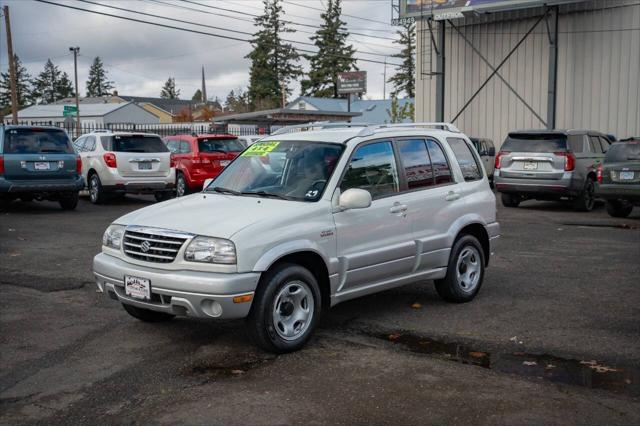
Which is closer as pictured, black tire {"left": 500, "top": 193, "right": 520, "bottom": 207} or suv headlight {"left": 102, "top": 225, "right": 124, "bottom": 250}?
suv headlight {"left": 102, "top": 225, "right": 124, "bottom": 250}

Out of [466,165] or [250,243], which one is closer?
[250,243]

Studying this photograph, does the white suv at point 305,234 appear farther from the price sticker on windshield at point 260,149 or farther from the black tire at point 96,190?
the black tire at point 96,190

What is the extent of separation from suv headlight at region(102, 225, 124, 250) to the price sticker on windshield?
5.08ft

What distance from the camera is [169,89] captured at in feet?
491

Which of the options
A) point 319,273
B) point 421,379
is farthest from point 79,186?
point 421,379

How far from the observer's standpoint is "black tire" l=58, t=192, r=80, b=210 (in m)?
16.3

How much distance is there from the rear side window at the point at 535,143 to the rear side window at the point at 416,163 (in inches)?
402

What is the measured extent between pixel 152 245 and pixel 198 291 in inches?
24.4

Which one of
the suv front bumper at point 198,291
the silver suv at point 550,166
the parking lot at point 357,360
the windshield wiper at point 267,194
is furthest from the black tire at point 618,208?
the suv front bumper at point 198,291

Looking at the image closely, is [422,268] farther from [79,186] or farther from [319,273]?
[79,186]

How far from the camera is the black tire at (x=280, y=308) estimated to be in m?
5.62

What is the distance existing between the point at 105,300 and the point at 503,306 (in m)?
4.13

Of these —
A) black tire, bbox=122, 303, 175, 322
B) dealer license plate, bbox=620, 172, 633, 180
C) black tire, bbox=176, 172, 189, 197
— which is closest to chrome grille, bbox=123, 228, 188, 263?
black tire, bbox=122, 303, 175, 322

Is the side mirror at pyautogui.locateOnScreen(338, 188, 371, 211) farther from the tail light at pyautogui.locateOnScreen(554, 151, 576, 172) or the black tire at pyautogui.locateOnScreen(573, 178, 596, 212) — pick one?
the black tire at pyautogui.locateOnScreen(573, 178, 596, 212)
